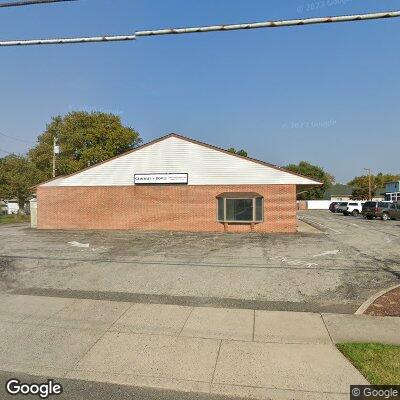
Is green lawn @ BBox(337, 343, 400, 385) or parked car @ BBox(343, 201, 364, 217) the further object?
parked car @ BBox(343, 201, 364, 217)

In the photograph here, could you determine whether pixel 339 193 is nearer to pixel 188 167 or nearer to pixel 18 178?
pixel 188 167

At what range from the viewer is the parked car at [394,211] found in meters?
31.9

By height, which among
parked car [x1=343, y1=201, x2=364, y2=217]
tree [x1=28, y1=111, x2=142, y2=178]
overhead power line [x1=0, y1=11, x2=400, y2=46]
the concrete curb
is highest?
tree [x1=28, y1=111, x2=142, y2=178]

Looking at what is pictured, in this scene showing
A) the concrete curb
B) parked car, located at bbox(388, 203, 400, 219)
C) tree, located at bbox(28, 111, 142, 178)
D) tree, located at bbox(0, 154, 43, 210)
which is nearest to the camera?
the concrete curb

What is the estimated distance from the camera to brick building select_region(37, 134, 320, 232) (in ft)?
72.5

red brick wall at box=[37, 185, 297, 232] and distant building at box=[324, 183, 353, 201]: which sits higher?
distant building at box=[324, 183, 353, 201]

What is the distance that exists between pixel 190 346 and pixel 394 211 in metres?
33.0

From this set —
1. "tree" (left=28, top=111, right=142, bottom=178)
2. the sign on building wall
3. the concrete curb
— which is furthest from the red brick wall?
"tree" (left=28, top=111, right=142, bottom=178)

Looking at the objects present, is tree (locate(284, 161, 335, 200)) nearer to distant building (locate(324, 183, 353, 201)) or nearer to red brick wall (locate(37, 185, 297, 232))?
distant building (locate(324, 183, 353, 201))

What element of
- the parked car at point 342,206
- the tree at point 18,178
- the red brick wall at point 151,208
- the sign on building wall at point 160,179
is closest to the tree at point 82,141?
the tree at point 18,178

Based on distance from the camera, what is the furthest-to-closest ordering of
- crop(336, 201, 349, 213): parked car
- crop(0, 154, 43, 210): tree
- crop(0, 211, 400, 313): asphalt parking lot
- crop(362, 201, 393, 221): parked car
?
crop(0, 154, 43, 210): tree < crop(336, 201, 349, 213): parked car < crop(362, 201, 393, 221): parked car < crop(0, 211, 400, 313): asphalt parking lot

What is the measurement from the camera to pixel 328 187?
285 ft

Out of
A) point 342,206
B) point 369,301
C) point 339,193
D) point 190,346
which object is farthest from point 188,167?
point 339,193

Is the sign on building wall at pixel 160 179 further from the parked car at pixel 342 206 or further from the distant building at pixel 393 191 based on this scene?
the distant building at pixel 393 191
